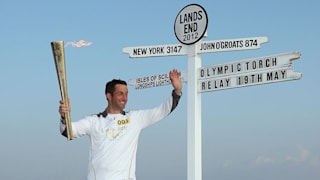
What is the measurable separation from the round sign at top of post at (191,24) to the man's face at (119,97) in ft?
7.71

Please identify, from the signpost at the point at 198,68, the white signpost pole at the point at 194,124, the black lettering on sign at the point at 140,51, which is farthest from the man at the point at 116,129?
the black lettering on sign at the point at 140,51

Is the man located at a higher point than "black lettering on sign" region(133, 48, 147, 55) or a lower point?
lower

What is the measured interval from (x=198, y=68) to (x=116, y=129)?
2.25 metres

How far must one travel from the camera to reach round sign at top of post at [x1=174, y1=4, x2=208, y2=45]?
24.7 ft

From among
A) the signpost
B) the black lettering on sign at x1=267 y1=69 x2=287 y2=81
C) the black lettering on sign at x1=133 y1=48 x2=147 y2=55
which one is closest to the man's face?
the signpost

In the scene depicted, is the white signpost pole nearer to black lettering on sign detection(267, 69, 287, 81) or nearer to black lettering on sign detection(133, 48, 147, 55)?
black lettering on sign detection(133, 48, 147, 55)

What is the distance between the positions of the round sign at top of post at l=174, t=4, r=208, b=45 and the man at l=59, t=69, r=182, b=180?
1925mm

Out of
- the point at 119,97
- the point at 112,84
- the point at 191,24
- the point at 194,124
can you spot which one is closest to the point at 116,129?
the point at 119,97

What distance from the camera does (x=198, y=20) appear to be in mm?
7613

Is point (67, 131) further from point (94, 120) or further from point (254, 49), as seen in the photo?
point (254, 49)

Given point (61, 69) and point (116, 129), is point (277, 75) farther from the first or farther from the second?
point (61, 69)

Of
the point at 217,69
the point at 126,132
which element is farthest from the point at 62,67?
the point at 217,69

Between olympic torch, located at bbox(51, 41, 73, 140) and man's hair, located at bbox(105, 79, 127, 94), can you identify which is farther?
man's hair, located at bbox(105, 79, 127, 94)

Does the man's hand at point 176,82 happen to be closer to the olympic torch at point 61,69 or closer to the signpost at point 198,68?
the olympic torch at point 61,69
